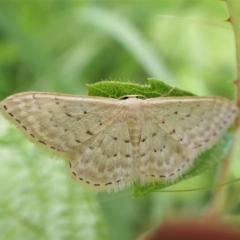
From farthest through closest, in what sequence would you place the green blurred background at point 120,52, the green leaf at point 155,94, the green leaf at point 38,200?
the green blurred background at point 120,52 → the green leaf at point 38,200 → the green leaf at point 155,94

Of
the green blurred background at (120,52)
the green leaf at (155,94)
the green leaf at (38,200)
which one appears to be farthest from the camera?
the green blurred background at (120,52)

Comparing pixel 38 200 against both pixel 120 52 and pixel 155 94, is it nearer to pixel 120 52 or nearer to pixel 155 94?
pixel 155 94

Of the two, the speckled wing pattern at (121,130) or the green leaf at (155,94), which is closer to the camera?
the green leaf at (155,94)

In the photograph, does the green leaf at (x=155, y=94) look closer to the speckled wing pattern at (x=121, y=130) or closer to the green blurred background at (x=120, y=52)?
the speckled wing pattern at (x=121, y=130)

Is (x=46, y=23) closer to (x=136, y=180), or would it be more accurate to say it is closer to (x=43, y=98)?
(x=43, y=98)

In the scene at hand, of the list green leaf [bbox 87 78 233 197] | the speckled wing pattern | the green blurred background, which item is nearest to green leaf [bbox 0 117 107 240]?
the speckled wing pattern

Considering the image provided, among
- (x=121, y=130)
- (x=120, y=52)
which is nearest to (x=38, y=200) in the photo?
(x=121, y=130)

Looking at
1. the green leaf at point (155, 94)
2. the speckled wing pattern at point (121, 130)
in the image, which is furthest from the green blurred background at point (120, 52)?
the green leaf at point (155, 94)
